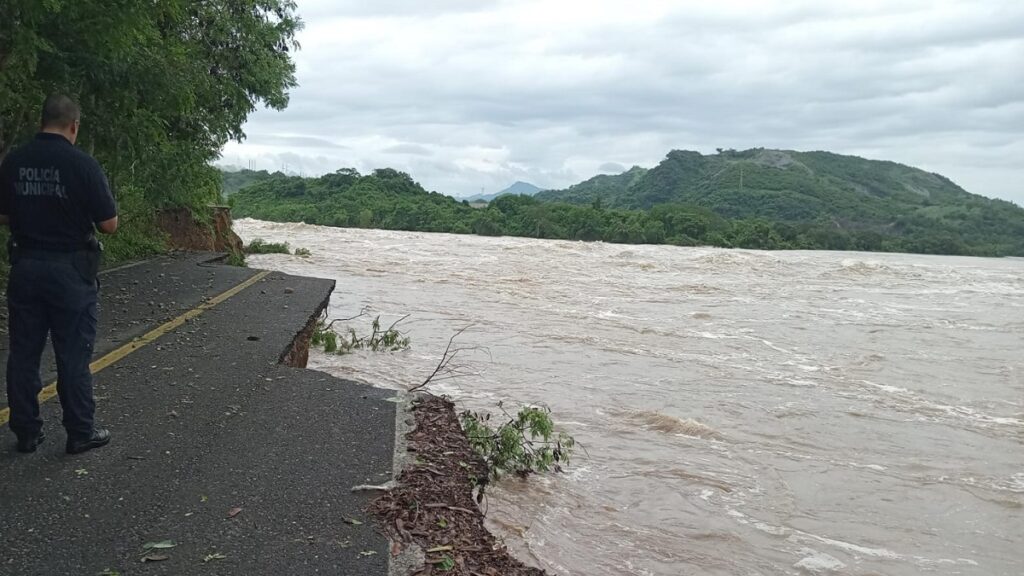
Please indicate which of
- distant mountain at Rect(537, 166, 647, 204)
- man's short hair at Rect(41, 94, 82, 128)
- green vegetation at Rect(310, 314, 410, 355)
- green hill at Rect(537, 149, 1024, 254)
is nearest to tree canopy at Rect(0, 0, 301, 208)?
man's short hair at Rect(41, 94, 82, 128)

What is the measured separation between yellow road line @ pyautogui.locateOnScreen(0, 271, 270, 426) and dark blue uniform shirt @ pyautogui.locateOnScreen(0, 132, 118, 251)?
142 centimetres

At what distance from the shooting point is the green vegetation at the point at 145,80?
22.2ft

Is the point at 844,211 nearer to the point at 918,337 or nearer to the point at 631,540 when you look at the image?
the point at 918,337

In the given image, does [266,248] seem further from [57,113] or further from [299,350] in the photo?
[57,113]

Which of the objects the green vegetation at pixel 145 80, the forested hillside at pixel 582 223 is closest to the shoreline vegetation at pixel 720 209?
the forested hillside at pixel 582 223

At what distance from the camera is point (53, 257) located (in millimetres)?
4262

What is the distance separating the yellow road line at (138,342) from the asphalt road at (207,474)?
0.39ft

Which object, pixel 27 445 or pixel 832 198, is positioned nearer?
pixel 27 445

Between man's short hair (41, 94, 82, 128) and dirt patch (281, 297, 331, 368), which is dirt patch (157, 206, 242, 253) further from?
man's short hair (41, 94, 82, 128)

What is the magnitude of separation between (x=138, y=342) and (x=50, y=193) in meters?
3.65

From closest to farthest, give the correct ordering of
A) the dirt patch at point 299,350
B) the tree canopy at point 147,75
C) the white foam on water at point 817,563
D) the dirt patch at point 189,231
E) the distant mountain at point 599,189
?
the white foam on water at point 817,563 < the tree canopy at point 147,75 < the dirt patch at point 299,350 < the dirt patch at point 189,231 < the distant mountain at point 599,189

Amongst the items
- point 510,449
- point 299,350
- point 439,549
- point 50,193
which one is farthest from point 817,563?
point 299,350

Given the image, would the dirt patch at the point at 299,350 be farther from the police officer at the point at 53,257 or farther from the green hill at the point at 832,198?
the green hill at the point at 832,198

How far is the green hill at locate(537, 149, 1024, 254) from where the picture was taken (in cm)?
5172
